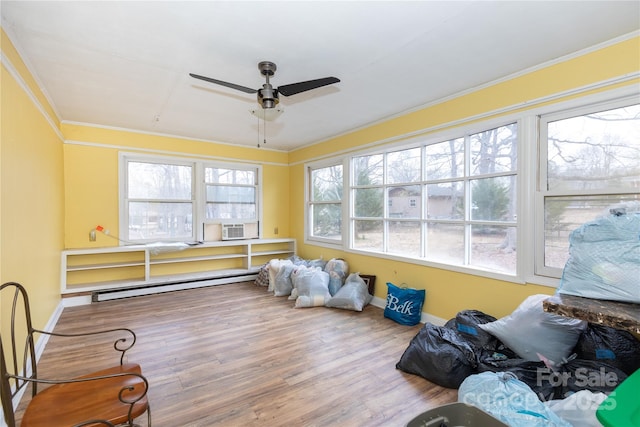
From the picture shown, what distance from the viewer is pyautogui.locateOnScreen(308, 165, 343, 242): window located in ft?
16.4

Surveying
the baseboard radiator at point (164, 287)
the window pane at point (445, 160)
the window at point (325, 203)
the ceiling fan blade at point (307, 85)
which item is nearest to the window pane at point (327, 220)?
the window at point (325, 203)

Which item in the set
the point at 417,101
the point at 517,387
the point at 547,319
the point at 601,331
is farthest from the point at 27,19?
the point at 601,331

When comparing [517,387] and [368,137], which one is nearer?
[517,387]

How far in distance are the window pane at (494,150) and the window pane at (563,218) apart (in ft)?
1.65

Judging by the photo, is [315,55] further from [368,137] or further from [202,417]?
[202,417]

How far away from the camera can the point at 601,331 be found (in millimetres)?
1994

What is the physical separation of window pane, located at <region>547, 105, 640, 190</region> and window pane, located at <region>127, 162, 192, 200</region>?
5046 mm

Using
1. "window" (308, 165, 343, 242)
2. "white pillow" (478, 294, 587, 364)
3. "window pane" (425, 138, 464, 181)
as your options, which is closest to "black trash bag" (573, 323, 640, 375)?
"white pillow" (478, 294, 587, 364)

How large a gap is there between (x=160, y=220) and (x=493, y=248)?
4.82m

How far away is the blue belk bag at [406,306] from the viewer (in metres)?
3.40

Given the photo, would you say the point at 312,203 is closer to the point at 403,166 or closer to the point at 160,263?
the point at 403,166

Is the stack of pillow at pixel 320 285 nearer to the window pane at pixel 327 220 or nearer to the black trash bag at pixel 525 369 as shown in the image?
the window pane at pixel 327 220

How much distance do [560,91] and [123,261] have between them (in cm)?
577

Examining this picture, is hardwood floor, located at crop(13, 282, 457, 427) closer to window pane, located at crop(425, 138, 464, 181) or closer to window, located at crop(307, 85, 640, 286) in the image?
window, located at crop(307, 85, 640, 286)
